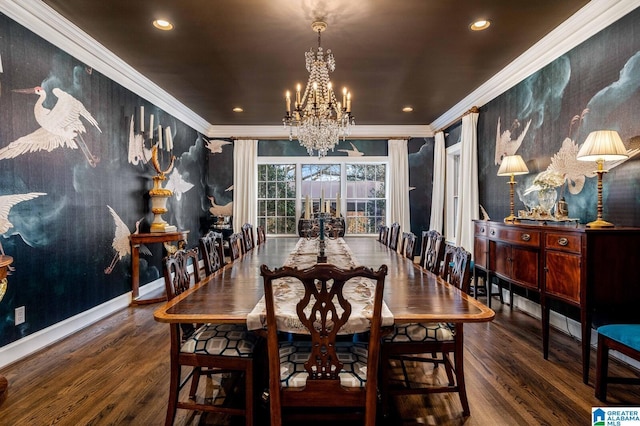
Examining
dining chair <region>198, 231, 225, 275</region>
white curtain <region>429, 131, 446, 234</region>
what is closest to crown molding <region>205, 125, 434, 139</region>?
white curtain <region>429, 131, 446, 234</region>

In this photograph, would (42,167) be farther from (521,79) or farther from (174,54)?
(521,79)

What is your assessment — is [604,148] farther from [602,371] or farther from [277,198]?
[277,198]

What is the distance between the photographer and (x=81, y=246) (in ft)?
11.0

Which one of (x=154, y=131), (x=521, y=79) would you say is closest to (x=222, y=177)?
(x=154, y=131)

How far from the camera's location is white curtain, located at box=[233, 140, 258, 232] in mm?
6781

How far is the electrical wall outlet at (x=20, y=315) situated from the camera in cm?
265

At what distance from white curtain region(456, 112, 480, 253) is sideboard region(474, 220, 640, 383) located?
1921mm

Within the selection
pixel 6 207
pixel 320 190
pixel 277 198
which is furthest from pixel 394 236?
pixel 277 198

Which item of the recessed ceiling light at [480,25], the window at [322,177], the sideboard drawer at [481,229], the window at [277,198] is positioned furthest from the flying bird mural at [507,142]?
the window at [277,198]

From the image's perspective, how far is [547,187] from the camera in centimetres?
311

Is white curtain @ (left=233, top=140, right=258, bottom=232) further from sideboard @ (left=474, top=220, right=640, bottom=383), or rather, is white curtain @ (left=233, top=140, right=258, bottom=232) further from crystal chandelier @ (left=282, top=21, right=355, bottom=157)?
sideboard @ (left=474, top=220, right=640, bottom=383)

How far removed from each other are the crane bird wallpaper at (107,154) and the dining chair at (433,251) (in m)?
1.30

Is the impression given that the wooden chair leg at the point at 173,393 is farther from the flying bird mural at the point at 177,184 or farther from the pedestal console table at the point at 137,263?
the flying bird mural at the point at 177,184

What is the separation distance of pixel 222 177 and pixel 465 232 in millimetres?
4562
